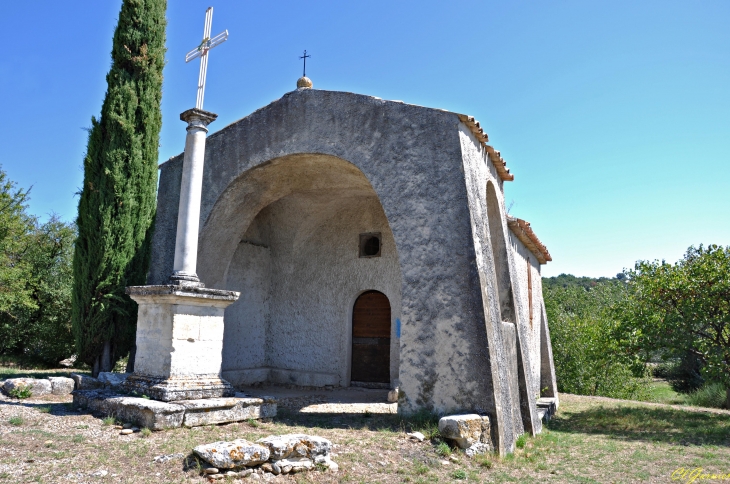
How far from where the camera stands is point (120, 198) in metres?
9.09

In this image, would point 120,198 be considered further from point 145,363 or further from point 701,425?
point 701,425

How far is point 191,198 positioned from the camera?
7285 mm

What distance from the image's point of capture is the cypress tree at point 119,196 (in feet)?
29.5

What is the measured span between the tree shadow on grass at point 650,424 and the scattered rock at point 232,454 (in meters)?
5.87

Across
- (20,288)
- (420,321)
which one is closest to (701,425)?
(420,321)

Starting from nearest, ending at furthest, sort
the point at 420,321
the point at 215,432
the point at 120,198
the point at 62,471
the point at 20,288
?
the point at 62,471 < the point at 215,432 < the point at 420,321 < the point at 120,198 < the point at 20,288

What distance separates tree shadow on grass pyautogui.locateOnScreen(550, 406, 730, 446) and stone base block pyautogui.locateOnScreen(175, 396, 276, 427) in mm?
4943

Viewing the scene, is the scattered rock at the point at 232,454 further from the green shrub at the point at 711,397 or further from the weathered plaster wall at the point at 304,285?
the green shrub at the point at 711,397

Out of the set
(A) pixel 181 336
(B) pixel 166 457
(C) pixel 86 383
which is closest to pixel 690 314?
(A) pixel 181 336

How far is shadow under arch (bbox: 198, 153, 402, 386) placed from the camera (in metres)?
10.9

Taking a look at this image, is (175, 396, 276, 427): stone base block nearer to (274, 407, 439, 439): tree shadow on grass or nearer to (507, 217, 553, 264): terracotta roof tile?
(274, 407, 439, 439): tree shadow on grass

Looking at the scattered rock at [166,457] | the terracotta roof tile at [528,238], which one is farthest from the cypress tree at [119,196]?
the terracotta roof tile at [528,238]

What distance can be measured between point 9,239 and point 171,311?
384 inches

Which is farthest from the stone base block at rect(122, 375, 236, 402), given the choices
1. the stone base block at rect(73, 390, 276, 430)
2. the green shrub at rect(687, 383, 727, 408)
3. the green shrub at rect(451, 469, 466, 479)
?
the green shrub at rect(687, 383, 727, 408)
